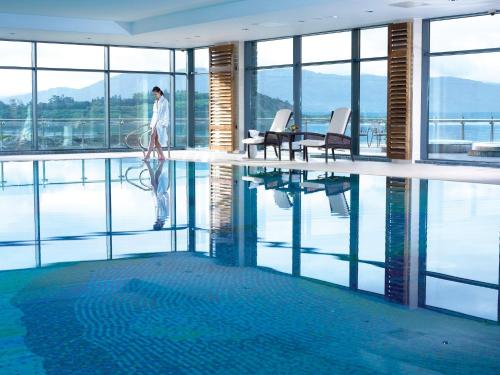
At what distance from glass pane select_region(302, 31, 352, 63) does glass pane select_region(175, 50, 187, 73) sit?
420cm

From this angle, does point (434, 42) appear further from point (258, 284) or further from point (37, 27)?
Result: point (258, 284)

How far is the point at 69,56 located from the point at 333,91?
626cm

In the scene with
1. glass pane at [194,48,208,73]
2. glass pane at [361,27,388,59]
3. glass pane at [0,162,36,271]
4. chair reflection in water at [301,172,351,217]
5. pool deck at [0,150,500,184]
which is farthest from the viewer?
glass pane at [194,48,208,73]

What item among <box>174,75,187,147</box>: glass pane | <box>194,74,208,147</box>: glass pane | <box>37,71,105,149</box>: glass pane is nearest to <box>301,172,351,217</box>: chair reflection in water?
<box>194,74,208,147</box>: glass pane

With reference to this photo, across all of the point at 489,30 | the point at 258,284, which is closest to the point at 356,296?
the point at 258,284

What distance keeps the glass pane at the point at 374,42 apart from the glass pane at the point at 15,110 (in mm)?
7476

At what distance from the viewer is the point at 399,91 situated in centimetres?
1273

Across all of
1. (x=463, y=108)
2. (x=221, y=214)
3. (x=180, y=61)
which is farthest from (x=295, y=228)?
(x=180, y=61)

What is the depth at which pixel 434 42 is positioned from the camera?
40.9ft

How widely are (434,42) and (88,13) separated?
20.6ft

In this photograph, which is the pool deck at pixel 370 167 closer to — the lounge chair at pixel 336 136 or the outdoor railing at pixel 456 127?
the lounge chair at pixel 336 136

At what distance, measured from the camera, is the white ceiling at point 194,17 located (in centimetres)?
1109

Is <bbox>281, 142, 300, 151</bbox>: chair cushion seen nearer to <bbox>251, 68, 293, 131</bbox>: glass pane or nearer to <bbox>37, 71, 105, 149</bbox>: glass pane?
<bbox>251, 68, 293, 131</bbox>: glass pane

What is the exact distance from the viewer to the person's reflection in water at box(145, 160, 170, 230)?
6.28 m
